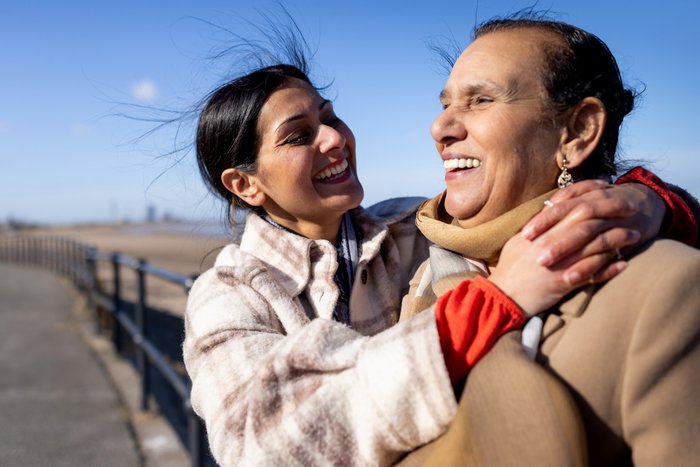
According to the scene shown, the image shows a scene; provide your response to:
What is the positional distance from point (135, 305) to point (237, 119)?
28.6ft

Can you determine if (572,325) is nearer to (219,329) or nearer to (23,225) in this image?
(219,329)

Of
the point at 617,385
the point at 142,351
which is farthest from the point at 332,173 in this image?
the point at 142,351

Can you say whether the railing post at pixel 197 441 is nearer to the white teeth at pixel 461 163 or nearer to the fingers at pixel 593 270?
the white teeth at pixel 461 163

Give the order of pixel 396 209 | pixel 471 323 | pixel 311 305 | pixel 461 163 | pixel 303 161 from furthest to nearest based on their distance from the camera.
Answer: pixel 396 209 → pixel 303 161 → pixel 311 305 → pixel 461 163 → pixel 471 323

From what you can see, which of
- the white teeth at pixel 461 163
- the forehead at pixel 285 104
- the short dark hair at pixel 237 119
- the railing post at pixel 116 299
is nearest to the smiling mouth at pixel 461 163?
the white teeth at pixel 461 163

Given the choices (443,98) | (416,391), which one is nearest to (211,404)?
(416,391)

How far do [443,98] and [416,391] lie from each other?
844 millimetres

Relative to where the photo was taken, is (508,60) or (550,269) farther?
(508,60)

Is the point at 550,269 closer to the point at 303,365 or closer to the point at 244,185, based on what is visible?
the point at 303,365

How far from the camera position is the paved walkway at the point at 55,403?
4.96 metres

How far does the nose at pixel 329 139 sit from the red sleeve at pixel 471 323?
95 centimetres

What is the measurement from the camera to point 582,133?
1688 mm

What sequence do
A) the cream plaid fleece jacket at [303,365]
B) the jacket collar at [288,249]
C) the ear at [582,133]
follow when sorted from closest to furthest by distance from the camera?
1. the cream plaid fleece jacket at [303,365]
2. the ear at [582,133]
3. the jacket collar at [288,249]

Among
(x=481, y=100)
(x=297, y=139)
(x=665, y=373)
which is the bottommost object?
→ (x=665, y=373)
